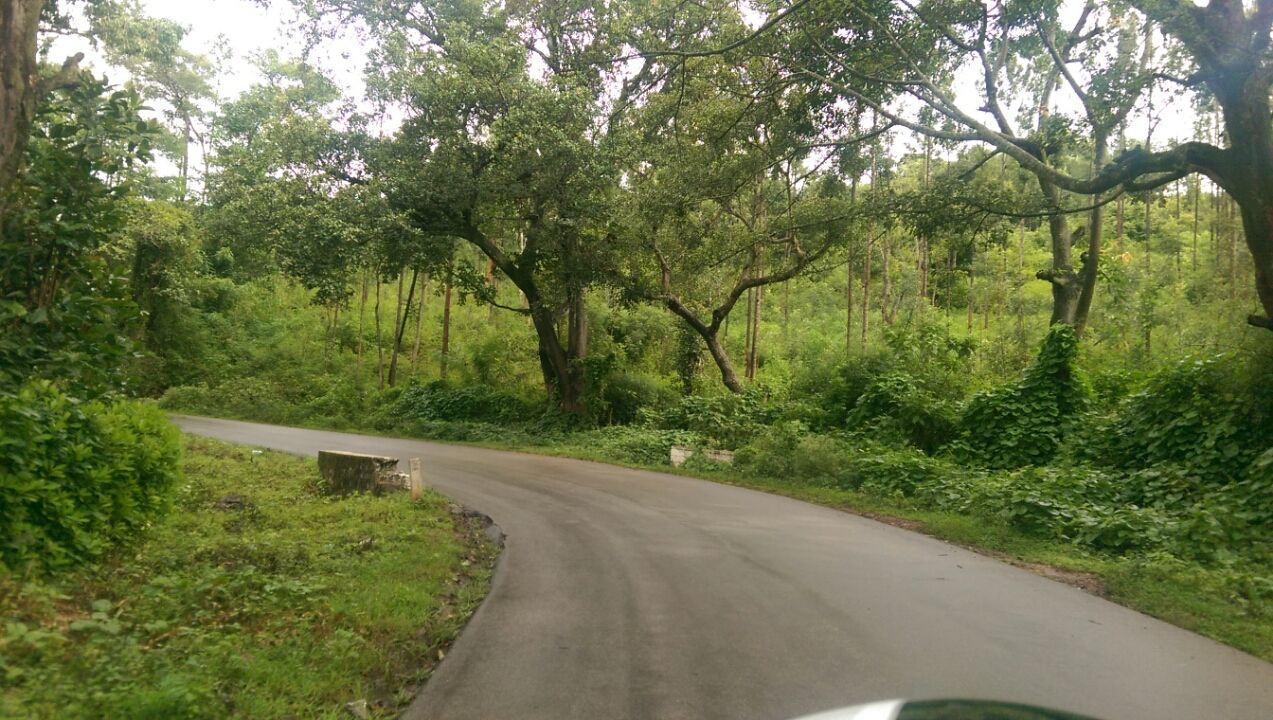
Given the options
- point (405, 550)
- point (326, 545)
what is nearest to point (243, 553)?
point (326, 545)

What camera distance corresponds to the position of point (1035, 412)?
15.6 meters

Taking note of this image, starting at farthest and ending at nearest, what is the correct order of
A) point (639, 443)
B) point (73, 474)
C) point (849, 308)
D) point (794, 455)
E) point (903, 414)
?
point (849, 308)
point (639, 443)
point (903, 414)
point (794, 455)
point (73, 474)

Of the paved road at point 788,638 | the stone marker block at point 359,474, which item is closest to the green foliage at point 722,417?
the stone marker block at point 359,474

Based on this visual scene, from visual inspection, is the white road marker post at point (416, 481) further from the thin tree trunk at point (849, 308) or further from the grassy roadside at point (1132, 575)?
the thin tree trunk at point (849, 308)

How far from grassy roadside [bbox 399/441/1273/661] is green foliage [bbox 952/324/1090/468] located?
4.13 m

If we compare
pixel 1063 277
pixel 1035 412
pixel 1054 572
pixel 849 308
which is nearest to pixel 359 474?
pixel 1054 572

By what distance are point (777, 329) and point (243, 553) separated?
Result: 37.4 m

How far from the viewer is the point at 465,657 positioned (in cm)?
529

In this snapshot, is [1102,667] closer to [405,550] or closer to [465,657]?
[465,657]

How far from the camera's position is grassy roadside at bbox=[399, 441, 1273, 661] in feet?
21.0

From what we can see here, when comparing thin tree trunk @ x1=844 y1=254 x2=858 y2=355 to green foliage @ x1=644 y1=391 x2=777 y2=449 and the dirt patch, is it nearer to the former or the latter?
green foliage @ x1=644 y1=391 x2=777 y2=449

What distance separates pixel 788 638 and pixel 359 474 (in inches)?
321

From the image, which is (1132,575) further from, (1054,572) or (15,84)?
(15,84)

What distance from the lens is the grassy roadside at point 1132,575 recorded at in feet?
21.0
